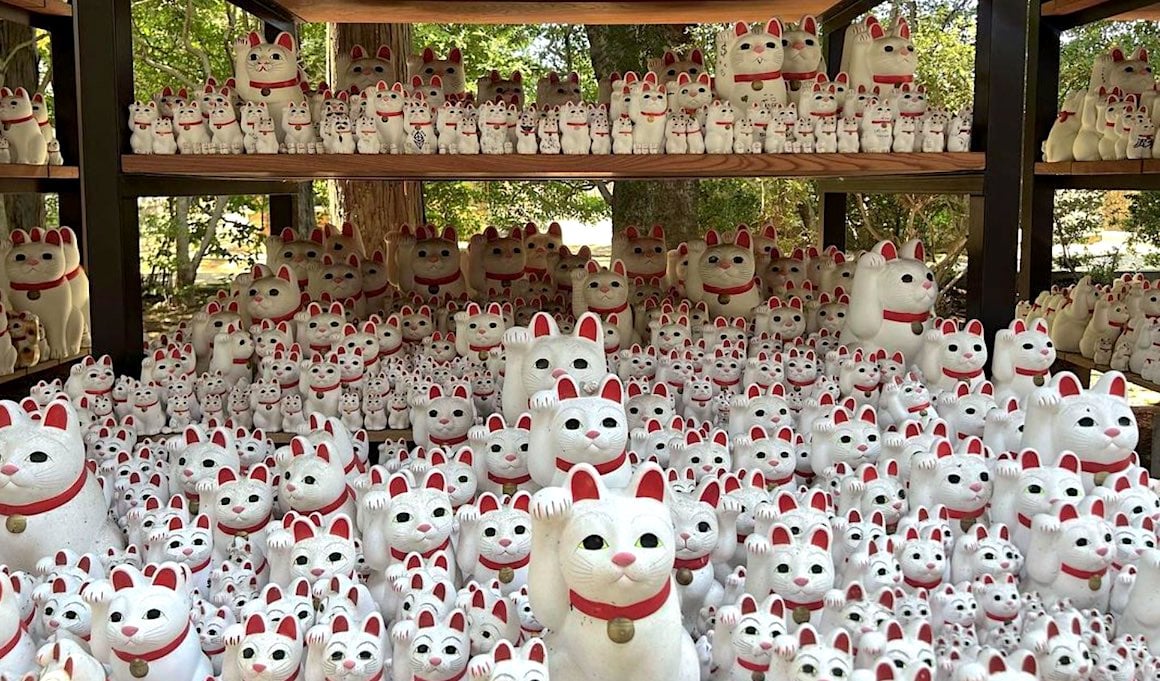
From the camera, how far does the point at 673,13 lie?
14.2 feet

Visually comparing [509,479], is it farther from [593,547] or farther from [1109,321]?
[1109,321]

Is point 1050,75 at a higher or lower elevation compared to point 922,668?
higher

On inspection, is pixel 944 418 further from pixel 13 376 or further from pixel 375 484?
pixel 13 376

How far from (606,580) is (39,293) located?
3.78 meters

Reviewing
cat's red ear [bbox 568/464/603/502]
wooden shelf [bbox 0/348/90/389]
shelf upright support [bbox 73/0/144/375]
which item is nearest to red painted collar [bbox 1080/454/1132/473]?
cat's red ear [bbox 568/464/603/502]

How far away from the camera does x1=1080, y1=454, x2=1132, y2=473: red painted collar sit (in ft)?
7.70

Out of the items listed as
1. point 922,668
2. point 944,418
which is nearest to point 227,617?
point 922,668

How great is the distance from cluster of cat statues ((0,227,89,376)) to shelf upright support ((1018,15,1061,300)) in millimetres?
4110

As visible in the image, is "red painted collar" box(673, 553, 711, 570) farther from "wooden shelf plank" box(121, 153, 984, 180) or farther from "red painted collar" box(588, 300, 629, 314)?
"red painted collar" box(588, 300, 629, 314)

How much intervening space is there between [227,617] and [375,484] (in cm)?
41

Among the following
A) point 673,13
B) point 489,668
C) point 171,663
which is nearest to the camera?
point 489,668

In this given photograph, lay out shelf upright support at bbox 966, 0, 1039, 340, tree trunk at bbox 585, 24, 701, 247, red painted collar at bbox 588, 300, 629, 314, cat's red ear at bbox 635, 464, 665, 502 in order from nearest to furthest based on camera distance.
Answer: cat's red ear at bbox 635, 464, 665, 502, shelf upright support at bbox 966, 0, 1039, 340, red painted collar at bbox 588, 300, 629, 314, tree trunk at bbox 585, 24, 701, 247

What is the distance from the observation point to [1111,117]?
4148 mm

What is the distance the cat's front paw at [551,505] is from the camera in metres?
1.55
